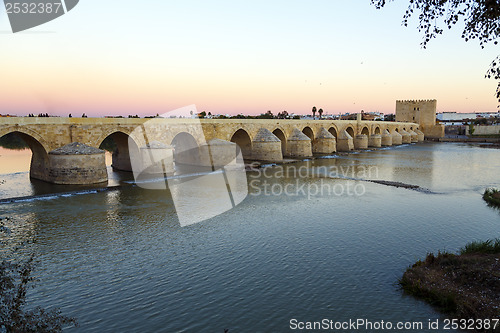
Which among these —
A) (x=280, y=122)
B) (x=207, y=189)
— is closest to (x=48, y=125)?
(x=207, y=189)

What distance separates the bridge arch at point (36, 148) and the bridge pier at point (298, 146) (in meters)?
23.2

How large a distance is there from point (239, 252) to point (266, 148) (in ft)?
71.5

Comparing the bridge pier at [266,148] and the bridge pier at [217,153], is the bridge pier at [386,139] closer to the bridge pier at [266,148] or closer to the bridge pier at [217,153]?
the bridge pier at [266,148]

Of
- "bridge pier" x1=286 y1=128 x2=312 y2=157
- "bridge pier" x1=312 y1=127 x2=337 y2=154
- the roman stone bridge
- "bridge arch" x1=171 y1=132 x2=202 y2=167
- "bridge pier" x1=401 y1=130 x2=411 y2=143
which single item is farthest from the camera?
"bridge pier" x1=401 y1=130 x2=411 y2=143

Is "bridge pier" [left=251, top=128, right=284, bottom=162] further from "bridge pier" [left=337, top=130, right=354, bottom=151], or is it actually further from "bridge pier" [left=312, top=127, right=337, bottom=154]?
"bridge pier" [left=337, top=130, right=354, bottom=151]

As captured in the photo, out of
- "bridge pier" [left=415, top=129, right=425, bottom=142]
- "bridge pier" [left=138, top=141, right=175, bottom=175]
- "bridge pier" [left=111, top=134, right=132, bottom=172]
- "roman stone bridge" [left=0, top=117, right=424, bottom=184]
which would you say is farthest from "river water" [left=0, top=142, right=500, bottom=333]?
"bridge pier" [left=415, top=129, right=425, bottom=142]

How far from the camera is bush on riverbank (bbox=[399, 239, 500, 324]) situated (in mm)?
6113

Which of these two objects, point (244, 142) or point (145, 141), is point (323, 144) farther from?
point (145, 141)

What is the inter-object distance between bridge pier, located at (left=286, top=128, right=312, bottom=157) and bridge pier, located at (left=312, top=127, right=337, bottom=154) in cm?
504

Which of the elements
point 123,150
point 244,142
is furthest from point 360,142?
point 123,150

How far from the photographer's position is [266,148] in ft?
101

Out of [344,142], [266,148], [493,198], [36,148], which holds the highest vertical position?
[36,148]

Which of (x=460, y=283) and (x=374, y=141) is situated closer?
(x=460, y=283)

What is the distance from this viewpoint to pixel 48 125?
60.0 feet
